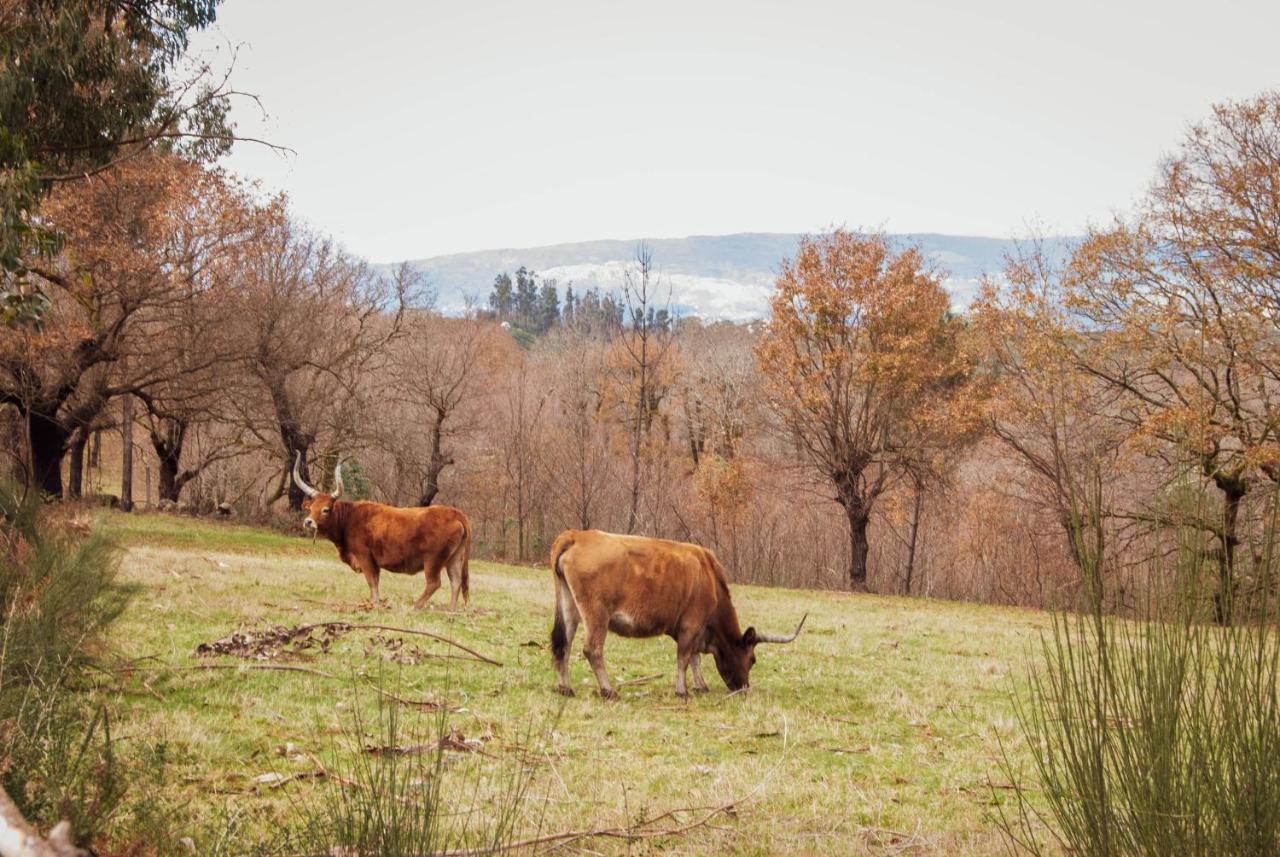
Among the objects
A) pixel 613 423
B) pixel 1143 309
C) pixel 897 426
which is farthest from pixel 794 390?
pixel 613 423

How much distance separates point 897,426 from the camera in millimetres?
36688

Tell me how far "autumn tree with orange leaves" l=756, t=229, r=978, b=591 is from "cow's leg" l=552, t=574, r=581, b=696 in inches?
956

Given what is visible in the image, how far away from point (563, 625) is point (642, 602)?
0.86 m

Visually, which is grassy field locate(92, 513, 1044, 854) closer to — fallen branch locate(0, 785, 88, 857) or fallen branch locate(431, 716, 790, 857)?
fallen branch locate(431, 716, 790, 857)

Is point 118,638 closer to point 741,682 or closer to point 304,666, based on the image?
point 304,666

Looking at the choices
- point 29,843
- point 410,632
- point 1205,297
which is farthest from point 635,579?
point 1205,297

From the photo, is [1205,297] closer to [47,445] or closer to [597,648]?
[597,648]

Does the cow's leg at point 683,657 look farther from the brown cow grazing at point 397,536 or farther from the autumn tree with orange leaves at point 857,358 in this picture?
the autumn tree with orange leaves at point 857,358

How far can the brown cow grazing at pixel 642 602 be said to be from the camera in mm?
11188

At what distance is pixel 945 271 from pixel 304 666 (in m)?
32.8

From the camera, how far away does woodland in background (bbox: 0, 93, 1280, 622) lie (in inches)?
977

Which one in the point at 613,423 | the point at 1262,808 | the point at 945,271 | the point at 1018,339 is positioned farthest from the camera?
the point at 613,423

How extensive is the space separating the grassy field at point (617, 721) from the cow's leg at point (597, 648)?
310mm

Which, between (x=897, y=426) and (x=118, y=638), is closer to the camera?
(x=118, y=638)
